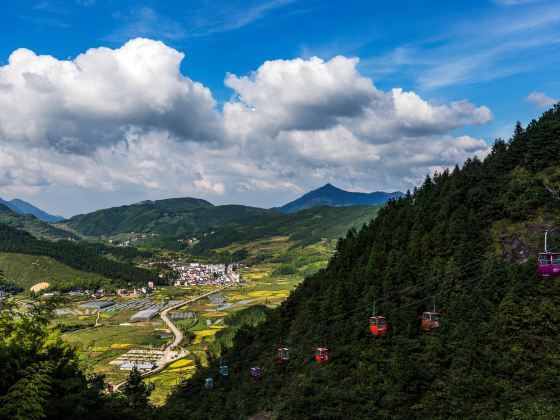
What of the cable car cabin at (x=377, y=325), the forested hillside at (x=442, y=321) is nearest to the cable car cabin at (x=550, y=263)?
the forested hillside at (x=442, y=321)

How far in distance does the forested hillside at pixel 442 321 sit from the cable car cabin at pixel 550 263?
11.2 meters

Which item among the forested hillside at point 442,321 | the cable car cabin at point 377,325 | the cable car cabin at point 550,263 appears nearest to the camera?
the cable car cabin at point 550,263

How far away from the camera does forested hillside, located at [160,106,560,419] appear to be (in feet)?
158

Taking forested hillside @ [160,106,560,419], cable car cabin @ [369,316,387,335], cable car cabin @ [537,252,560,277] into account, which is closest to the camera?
cable car cabin @ [537,252,560,277]

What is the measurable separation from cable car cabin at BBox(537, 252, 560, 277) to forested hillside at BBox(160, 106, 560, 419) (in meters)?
11.2

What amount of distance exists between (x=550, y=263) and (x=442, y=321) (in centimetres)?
2083

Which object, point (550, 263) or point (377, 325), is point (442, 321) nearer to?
point (377, 325)

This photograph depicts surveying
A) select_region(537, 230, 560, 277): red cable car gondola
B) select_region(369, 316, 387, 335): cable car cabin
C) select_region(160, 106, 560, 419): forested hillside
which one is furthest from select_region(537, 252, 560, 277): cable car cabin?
select_region(369, 316, 387, 335): cable car cabin

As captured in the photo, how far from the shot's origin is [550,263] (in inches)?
1645

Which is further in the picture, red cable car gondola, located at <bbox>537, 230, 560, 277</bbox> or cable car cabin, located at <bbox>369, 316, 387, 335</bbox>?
cable car cabin, located at <bbox>369, 316, 387, 335</bbox>

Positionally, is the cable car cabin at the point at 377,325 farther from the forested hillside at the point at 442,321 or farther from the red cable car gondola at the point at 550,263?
the red cable car gondola at the point at 550,263

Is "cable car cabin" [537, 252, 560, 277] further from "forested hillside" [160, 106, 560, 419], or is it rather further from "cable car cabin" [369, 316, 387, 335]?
"cable car cabin" [369, 316, 387, 335]

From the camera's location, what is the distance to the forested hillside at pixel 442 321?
158 feet

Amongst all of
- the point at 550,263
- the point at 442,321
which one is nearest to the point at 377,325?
the point at 442,321
